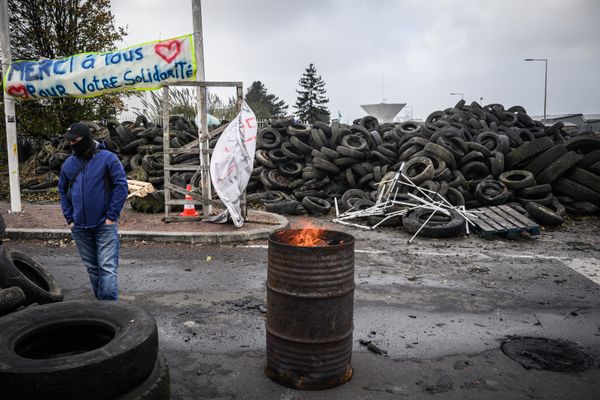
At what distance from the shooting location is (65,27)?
16906mm

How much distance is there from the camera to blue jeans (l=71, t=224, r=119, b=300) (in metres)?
4.79

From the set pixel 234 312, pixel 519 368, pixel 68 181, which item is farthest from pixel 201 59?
pixel 519 368

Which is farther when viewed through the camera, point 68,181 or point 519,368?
point 68,181

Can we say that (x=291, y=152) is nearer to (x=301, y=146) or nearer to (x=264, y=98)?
(x=301, y=146)

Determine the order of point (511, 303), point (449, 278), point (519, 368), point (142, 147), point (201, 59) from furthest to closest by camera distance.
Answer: point (142, 147) → point (201, 59) → point (449, 278) → point (511, 303) → point (519, 368)

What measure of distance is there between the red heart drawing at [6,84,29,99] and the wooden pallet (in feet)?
35.7

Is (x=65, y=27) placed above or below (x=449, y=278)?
above

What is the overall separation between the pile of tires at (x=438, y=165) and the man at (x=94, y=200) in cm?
676

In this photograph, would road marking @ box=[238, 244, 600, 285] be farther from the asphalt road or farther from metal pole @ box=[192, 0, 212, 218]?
metal pole @ box=[192, 0, 212, 218]

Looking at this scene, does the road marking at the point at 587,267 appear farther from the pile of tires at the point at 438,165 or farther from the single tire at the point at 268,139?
the single tire at the point at 268,139

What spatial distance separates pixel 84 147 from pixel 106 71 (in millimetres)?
6449

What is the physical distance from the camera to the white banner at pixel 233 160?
8.71 metres

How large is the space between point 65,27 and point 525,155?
1654 centimetres

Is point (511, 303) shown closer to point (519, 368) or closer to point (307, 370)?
point (519, 368)
